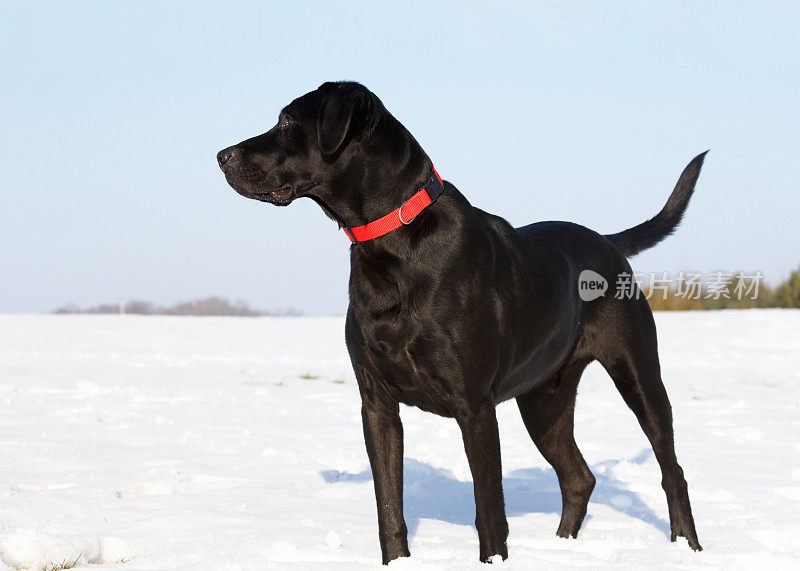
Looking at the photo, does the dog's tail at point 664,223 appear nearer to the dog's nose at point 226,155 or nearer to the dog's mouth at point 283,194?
the dog's mouth at point 283,194

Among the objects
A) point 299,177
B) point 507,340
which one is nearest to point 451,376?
point 507,340

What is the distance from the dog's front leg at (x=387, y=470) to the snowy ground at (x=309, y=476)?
17 cm

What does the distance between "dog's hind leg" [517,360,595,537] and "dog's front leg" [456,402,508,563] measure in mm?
1154

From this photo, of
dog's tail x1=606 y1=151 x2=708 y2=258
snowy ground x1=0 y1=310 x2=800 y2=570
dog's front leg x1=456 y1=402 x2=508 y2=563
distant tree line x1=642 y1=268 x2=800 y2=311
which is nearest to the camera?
dog's front leg x1=456 y1=402 x2=508 y2=563

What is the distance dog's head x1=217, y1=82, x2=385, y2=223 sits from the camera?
3285 mm

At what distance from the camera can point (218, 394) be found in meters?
9.38

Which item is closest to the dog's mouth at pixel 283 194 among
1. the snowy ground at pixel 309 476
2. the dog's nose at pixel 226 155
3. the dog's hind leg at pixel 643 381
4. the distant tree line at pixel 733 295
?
the dog's nose at pixel 226 155

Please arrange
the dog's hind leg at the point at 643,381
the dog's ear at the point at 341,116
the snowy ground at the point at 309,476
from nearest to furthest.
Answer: the dog's ear at the point at 341,116 < the snowy ground at the point at 309,476 < the dog's hind leg at the point at 643,381

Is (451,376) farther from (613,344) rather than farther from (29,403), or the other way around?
(29,403)

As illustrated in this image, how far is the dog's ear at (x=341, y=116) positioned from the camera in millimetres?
3215

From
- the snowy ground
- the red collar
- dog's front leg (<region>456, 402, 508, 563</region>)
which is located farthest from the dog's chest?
the snowy ground

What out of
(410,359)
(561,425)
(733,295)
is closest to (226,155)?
(410,359)

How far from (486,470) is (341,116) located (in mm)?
1461

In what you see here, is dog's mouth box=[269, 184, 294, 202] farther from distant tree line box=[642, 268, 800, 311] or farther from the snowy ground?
distant tree line box=[642, 268, 800, 311]
